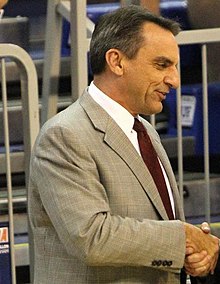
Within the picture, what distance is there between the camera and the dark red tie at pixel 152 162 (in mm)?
3117

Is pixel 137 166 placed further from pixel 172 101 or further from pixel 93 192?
pixel 172 101

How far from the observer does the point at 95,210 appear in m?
2.88

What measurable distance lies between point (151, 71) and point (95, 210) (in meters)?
0.46

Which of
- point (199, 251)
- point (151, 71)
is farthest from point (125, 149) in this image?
point (199, 251)

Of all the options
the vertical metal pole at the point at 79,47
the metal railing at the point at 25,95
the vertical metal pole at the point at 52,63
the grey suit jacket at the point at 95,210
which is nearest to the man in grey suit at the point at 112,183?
the grey suit jacket at the point at 95,210

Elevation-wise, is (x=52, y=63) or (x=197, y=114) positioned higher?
(x=52, y=63)

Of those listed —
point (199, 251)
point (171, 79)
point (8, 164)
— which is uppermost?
point (171, 79)

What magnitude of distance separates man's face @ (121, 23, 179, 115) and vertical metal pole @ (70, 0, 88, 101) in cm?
134

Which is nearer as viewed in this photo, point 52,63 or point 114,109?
point 114,109

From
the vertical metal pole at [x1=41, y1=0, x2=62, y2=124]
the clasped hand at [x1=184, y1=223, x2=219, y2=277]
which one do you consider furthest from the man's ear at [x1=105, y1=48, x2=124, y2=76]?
the vertical metal pole at [x1=41, y1=0, x2=62, y2=124]

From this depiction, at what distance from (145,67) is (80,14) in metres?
1.45

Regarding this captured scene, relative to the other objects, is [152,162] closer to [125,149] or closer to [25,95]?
[125,149]

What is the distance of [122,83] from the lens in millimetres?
3041

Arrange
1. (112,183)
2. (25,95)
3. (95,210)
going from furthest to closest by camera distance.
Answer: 1. (25,95)
2. (112,183)
3. (95,210)
